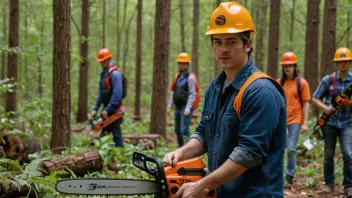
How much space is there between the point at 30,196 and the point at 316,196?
479 centimetres

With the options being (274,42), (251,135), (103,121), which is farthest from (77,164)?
(274,42)

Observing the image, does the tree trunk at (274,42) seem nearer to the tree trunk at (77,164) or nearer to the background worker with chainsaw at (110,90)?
the background worker with chainsaw at (110,90)

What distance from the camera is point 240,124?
2.54 metres

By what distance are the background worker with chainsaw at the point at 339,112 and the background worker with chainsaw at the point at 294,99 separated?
34cm

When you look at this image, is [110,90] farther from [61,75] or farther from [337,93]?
[337,93]

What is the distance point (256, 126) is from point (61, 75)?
5.36 m

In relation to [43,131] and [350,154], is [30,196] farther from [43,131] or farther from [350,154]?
[43,131]

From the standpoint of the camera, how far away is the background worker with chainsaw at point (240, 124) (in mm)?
2477

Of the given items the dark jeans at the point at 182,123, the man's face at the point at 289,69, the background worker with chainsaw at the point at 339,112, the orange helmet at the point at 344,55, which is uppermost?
the orange helmet at the point at 344,55

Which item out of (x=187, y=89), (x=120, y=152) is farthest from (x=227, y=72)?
(x=187, y=89)

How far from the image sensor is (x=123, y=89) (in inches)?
352

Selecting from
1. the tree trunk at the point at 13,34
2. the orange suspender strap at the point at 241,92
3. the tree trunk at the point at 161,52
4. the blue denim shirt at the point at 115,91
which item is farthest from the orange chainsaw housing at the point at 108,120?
the orange suspender strap at the point at 241,92

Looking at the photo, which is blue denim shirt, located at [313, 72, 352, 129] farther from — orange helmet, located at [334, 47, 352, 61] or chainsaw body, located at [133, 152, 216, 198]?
chainsaw body, located at [133, 152, 216, 198]

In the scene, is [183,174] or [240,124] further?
[183,174]
